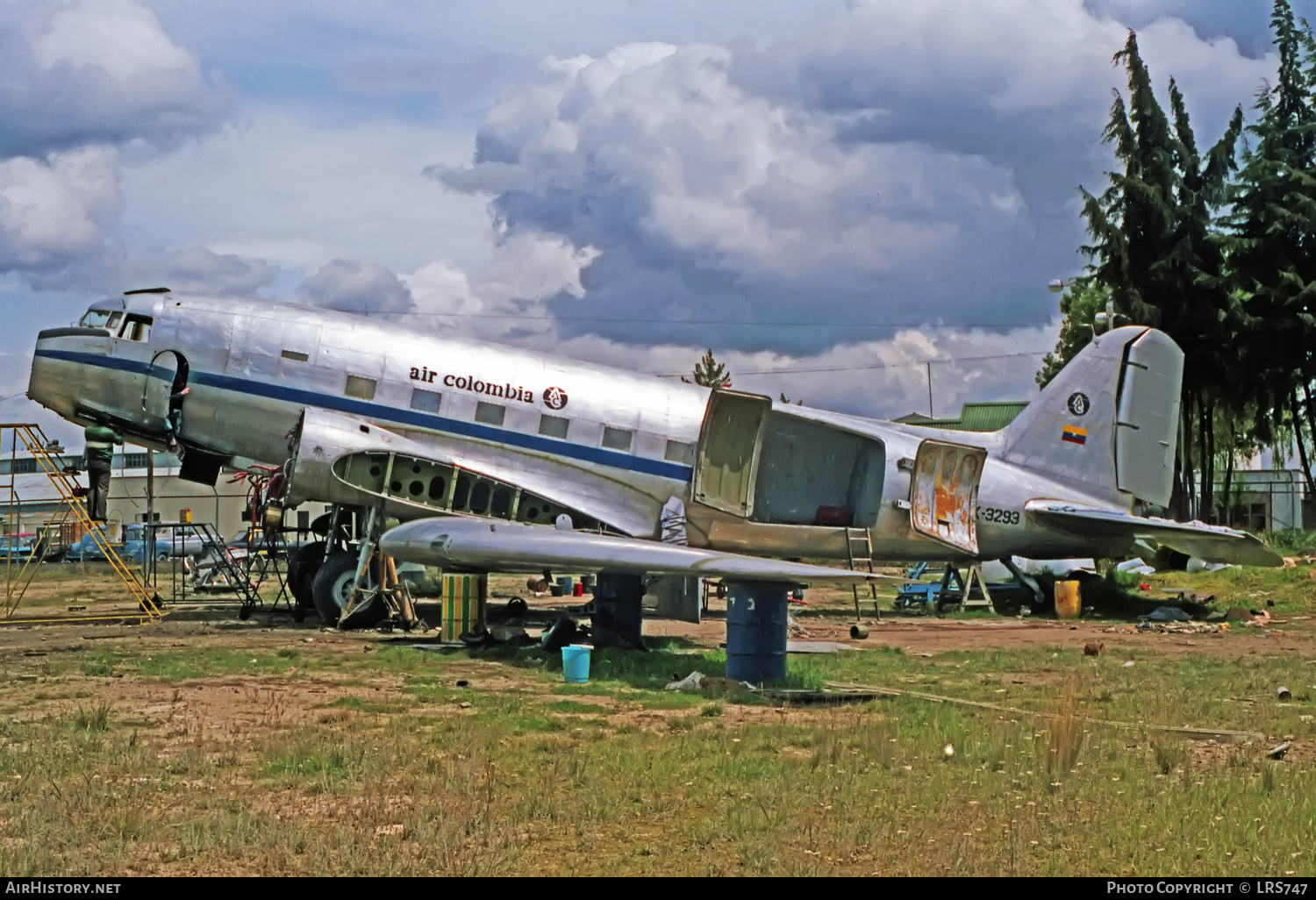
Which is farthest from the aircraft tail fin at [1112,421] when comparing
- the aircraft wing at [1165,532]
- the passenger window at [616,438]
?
the passenger window at [616,438]

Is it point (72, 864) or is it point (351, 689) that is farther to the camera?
point (351, 689)

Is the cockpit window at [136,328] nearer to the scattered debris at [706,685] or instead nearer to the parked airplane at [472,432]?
the parked airplane at [472,432]

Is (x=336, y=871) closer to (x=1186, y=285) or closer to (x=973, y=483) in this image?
(x=973, y=483)

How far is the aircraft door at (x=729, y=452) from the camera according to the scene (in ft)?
75.7

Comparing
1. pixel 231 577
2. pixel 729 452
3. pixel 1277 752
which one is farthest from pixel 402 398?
pixel 1277 752

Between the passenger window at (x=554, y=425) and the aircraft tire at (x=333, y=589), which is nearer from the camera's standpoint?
the aircraft tire at (x=333, y=589)

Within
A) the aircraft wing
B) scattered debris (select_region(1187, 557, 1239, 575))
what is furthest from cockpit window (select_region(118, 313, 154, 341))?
scattered debris (select_region(1187, 557, 1239, 575))

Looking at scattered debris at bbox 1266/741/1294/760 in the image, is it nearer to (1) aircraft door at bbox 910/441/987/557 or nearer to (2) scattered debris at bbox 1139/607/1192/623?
(1) aircraft door at bbox 910/441/987/557

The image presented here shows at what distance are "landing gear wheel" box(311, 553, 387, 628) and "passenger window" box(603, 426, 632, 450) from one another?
4.70m

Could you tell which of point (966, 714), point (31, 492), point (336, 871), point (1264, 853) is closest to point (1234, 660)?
point (966, 714)

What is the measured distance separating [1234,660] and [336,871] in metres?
14.2

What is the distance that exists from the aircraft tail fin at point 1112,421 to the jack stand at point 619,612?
10550 millimetres

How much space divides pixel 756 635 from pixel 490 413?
9303mm

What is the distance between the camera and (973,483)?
25.0 m
